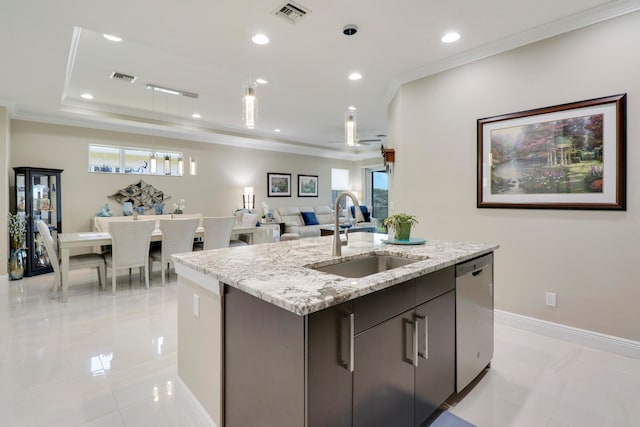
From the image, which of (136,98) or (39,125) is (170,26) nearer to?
(136,98)

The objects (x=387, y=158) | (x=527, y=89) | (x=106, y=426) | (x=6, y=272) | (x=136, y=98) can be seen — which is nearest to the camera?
(x=106, y=426)

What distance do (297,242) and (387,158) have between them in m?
2.15

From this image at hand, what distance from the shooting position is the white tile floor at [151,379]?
178 centimetres

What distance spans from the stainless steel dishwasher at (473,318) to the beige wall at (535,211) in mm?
988

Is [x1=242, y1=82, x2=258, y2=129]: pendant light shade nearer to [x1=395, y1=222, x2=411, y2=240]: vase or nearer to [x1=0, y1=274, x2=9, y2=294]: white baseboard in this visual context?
[x1=395, y1=222, x2=411, y2=240]: vase

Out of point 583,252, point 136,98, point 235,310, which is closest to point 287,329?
point 235,310

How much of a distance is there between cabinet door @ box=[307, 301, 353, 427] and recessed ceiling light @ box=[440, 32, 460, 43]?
9.03ft

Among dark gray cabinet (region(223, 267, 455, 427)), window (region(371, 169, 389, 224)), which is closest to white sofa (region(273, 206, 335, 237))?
window (region(371, 169, 389, 224))

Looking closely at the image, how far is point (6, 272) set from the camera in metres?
4.43

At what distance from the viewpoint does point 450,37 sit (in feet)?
9.46

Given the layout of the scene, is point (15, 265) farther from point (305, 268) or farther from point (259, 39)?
point (305, 268)

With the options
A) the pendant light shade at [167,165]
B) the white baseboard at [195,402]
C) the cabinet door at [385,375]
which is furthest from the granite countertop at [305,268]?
the pendant light shade at [167,165]

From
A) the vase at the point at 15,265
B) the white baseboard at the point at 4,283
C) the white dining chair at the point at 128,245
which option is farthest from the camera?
the vase at the point at 15,265

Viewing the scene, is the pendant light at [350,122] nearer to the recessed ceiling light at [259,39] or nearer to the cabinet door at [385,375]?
the recessed ceiling light at [259,39]
